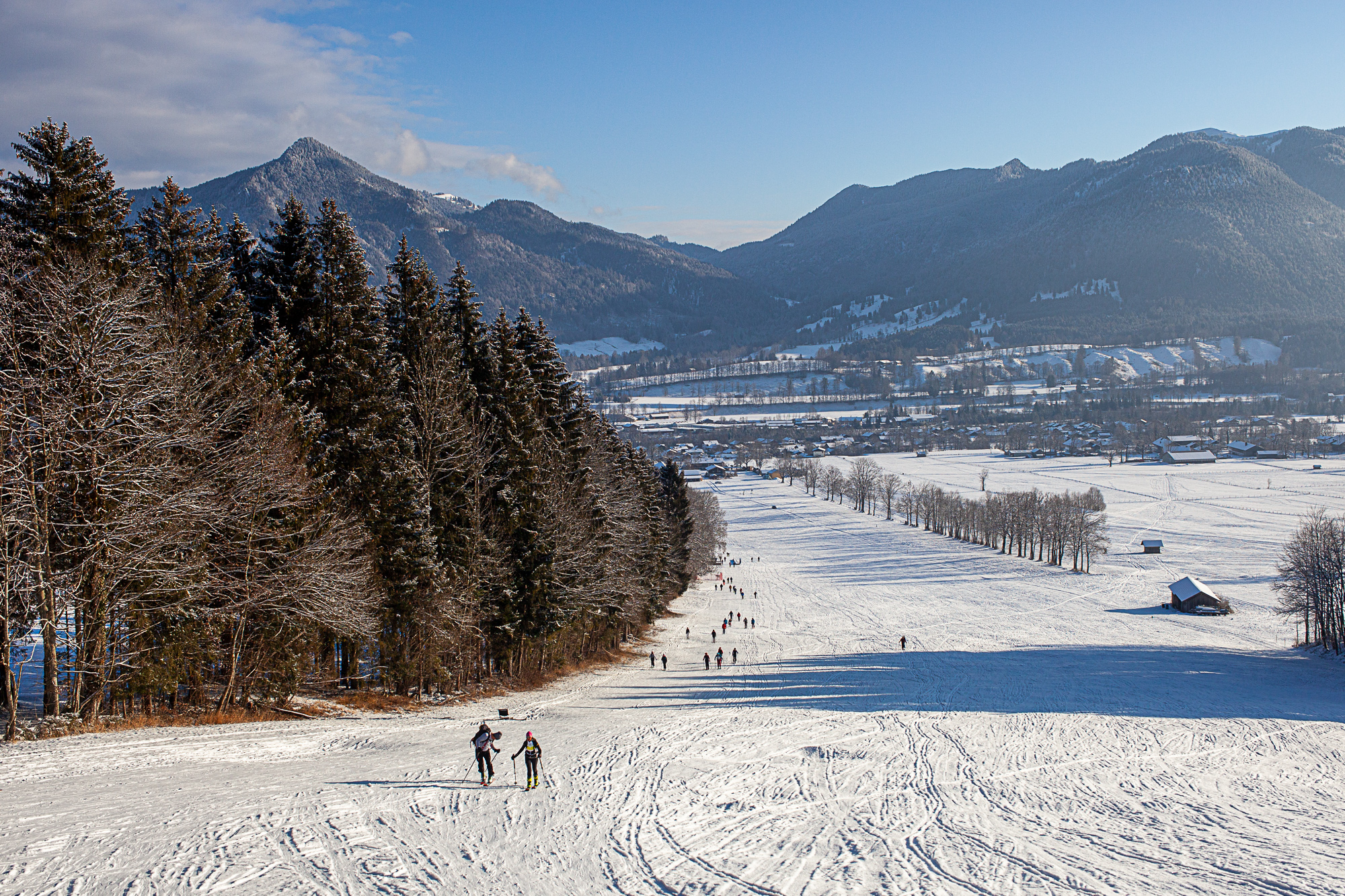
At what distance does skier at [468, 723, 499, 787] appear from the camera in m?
14.7

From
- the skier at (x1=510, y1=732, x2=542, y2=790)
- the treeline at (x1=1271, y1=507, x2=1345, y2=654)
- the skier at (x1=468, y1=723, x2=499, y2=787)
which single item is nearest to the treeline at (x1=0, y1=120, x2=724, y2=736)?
the skier at (x1=468, y1=723, x2=499, y2=787)

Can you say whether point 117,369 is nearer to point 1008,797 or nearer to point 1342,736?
point 1008,797

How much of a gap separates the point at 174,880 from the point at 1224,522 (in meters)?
121

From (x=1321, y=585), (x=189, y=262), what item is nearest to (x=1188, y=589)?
(x=1321, y=585)

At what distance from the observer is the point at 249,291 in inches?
878

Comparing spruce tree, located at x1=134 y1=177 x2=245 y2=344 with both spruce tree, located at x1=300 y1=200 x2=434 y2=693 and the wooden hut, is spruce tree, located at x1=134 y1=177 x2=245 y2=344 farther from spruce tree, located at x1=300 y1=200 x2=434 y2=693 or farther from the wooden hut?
the wooden hut

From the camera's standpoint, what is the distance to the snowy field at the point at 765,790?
11.4m

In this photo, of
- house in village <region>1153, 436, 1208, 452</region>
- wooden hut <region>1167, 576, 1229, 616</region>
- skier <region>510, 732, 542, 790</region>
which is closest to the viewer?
skier <region>510, 732, 542, 790</region>

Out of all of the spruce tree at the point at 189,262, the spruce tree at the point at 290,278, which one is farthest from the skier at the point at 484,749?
the spruce tree at the point at 290,278

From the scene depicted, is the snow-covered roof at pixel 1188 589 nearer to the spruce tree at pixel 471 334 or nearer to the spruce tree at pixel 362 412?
the spruce tree at pixel 471 334

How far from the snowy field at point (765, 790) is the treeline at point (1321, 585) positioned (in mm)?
5683

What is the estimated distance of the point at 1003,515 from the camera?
8944 cm

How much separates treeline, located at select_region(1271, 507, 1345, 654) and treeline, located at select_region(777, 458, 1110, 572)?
30768 millimetres

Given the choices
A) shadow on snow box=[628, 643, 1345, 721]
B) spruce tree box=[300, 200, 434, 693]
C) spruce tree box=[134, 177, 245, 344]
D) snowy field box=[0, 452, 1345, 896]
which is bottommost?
shadow on snow box=[628, 643, 1345, 721]
